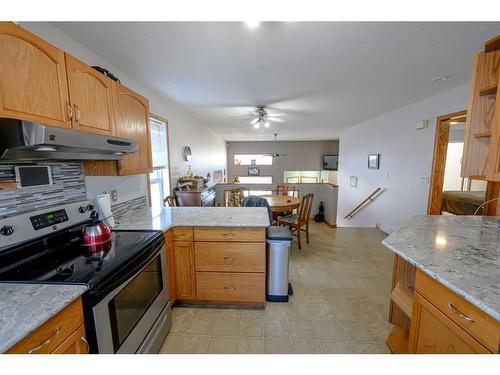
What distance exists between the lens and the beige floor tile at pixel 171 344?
145 centimetres

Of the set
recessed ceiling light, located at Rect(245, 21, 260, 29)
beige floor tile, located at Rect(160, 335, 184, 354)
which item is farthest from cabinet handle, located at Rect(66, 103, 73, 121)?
beige floor tile, located at Rect(160, 335, 184, 354)

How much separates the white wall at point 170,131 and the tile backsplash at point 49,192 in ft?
0.39

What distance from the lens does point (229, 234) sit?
1.74 meters

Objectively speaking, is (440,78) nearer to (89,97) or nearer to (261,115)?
(261,115)

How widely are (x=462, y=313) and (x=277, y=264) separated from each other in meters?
1.25

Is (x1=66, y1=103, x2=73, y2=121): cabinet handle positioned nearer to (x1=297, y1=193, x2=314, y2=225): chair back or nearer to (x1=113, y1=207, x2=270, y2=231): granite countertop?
(x1=113, y1=207, x2=270, y2=231): granite countertop

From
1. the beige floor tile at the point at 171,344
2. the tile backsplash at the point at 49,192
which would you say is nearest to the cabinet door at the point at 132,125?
the tile backsplash at the point at 49,192

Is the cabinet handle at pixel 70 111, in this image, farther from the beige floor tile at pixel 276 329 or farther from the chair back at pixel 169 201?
the beige floor tile at pixel 276 329

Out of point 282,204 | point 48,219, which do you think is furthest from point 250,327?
point 282,204

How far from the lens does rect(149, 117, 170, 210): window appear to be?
2.89 m

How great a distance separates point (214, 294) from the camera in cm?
181
